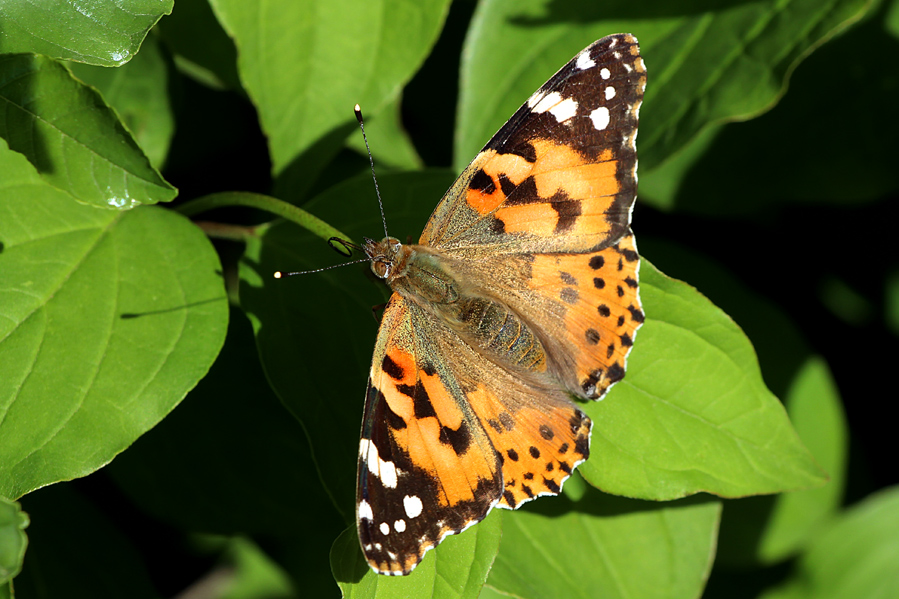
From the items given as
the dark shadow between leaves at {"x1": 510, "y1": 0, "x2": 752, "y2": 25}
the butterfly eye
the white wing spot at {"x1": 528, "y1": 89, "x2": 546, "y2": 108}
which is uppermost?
the dark shadow between leaves at {"x1": 510, "y1": 0, "x2": 752, "y2": 25}

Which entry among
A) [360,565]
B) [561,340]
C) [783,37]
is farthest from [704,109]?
[360,565]

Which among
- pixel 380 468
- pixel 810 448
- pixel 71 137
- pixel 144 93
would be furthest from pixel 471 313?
pixel 810 448

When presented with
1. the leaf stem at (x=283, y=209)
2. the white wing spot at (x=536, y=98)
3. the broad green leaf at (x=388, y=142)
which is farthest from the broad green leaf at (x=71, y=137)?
the broad green leaf at (x=388, y=142)

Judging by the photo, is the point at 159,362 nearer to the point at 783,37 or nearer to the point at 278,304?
the point at 278,304

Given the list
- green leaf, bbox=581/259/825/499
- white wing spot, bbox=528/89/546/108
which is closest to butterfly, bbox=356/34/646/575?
white wing spot, bbox=528/89/546/108

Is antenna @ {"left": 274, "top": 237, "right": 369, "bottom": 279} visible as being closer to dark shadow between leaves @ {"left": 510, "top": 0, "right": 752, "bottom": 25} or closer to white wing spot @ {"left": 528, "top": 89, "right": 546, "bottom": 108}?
white wing spot @ {"left": 528, "top": 89, "right": 546, "bottom": 108}

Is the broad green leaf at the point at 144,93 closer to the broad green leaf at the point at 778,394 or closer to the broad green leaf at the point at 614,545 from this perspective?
the broad green leaf at the point at 614,545
